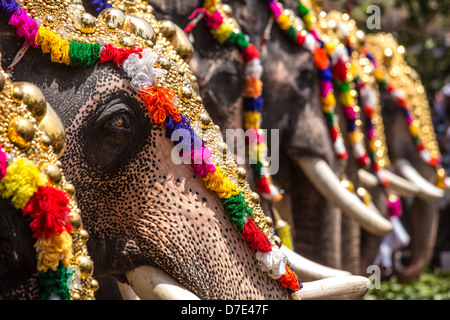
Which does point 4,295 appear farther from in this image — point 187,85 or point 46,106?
point 187,85

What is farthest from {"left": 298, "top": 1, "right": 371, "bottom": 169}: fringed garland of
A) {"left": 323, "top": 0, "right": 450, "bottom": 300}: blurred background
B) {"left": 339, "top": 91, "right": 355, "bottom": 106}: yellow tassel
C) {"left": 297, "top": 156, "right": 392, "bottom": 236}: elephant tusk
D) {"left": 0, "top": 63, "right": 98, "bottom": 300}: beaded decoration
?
{"left": 0, "top": 63, "right": 98, "bottom": 300}: beaded decoration

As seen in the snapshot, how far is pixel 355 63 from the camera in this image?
285 cm

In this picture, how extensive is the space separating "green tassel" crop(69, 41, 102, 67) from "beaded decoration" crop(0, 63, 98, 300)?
21 centimetres

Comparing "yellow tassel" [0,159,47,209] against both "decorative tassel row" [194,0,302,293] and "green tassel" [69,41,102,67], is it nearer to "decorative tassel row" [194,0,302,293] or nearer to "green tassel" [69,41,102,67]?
"green tassel" [69,41,102,67]

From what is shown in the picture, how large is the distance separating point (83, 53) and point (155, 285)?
1.34ft

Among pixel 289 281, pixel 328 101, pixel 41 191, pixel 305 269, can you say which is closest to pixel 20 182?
pixel 41 191

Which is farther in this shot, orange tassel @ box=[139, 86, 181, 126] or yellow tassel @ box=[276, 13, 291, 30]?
yellow tassel @ box=[276, 13, 291, 30]

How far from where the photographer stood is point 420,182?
3.41m

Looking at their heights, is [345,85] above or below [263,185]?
above

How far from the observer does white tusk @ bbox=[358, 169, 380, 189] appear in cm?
280

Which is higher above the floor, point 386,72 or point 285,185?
point 386,72

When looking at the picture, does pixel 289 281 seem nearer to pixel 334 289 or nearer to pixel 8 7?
pixel 334 289
